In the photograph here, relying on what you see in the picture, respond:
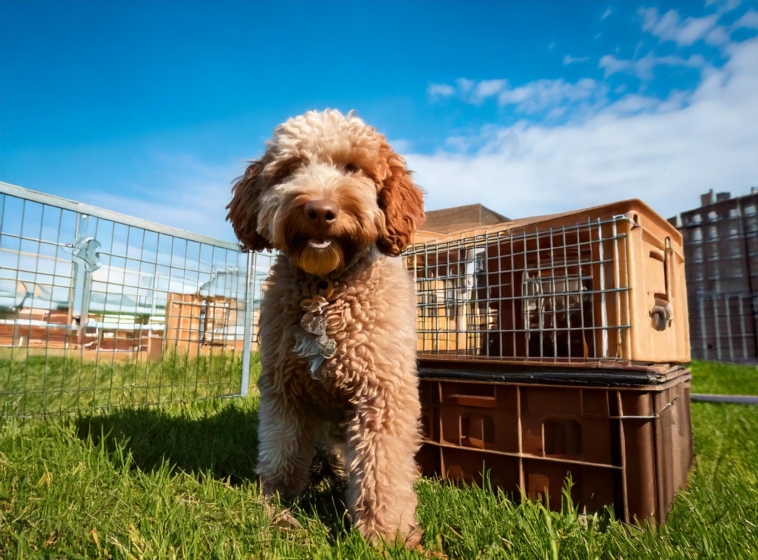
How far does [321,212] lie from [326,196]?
0.36ft

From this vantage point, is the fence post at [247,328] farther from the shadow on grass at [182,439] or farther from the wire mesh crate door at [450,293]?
the wire mesh crate door at [450,293]

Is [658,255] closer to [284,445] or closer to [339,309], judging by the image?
[339,309]

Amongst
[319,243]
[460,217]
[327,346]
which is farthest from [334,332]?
[460,217]

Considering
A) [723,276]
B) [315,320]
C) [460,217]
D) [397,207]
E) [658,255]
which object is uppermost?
[723,276]

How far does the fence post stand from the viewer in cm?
464

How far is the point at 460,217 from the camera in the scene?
4445mm

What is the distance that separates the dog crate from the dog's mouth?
1.01 meters

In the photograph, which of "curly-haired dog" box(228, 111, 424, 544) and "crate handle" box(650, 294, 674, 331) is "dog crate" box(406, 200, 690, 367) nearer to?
"crate handle" box(650, 294, 674, 331)

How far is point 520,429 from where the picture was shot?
2.49m

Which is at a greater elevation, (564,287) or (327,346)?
(564,287)

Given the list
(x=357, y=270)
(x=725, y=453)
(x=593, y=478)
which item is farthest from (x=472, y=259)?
(x=725, y=453)

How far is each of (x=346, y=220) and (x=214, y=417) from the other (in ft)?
7.18

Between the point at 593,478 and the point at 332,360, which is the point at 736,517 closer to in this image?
the point at 593,478

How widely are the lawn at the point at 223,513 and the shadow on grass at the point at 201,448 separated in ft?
0.04
